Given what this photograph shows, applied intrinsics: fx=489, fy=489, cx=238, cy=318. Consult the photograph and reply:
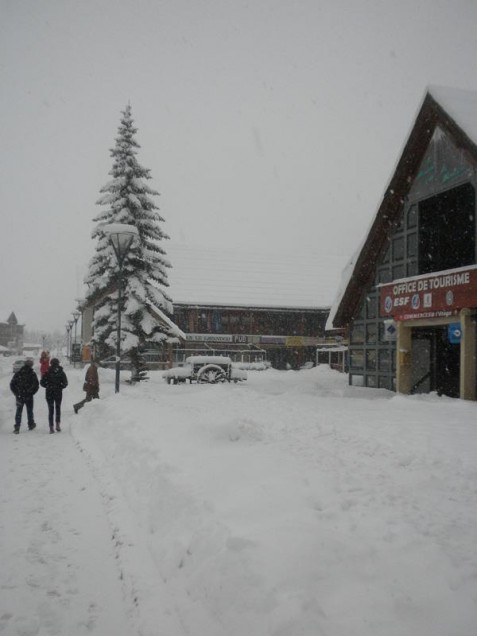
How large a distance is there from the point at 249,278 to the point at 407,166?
28043 mm

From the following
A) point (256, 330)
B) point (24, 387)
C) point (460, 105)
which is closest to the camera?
point (24, 387)

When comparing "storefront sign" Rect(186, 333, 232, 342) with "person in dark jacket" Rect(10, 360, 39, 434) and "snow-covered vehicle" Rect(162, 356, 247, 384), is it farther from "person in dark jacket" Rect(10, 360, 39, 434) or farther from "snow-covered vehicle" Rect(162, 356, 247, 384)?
"person in dark jacket" Rect(10, 360, 39, 434)

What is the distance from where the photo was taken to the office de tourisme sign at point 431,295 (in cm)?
1299

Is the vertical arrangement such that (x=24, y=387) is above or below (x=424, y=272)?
below

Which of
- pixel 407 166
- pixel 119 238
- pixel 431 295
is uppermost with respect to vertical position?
pixel 407 166

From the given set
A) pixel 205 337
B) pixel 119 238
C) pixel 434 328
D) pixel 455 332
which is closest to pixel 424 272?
pixel 434 328

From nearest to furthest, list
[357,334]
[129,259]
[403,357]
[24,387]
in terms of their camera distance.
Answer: [24,387] → [403,357] → [357,334] → [129,259]

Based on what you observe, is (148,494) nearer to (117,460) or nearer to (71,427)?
(117,460)

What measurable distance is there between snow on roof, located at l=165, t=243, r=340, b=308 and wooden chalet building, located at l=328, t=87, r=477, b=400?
22050 mm

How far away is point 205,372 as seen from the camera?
23.3 metres

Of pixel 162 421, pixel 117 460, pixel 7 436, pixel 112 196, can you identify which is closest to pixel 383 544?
pixel 117 460

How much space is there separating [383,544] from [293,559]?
0.77 meters

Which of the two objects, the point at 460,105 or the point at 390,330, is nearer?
the point at 460,105

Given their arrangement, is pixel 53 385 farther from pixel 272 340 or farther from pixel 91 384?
pixel 272 340
